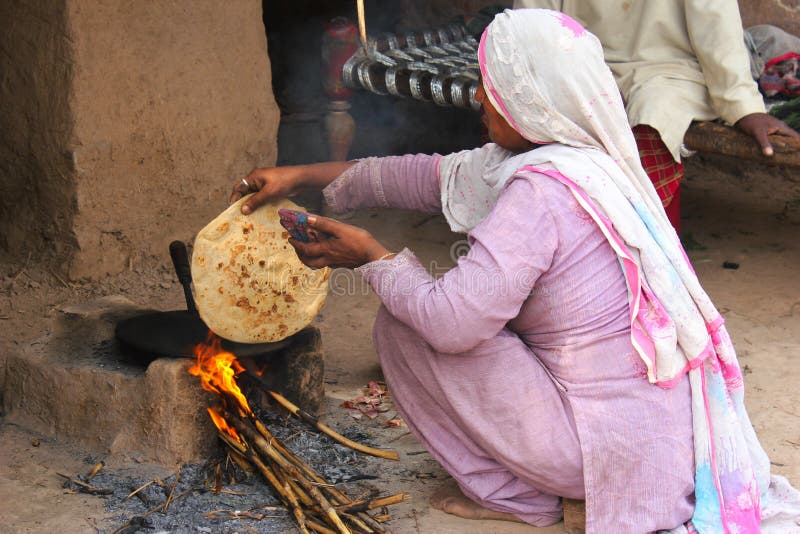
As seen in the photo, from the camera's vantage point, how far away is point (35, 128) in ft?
12.3

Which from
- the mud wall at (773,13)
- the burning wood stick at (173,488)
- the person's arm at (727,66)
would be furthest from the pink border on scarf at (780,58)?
the burning wood stick at (173,488)

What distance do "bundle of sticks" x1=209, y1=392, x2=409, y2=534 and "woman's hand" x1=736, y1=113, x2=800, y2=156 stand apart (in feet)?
6.76

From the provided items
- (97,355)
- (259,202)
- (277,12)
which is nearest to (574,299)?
(259,202)

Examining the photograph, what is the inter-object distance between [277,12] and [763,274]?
3156 mm

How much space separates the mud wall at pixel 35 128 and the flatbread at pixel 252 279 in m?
1.36

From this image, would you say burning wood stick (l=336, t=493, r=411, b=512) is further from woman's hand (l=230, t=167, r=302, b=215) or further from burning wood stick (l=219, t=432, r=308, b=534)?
woman's hand (l=230, t=167, r=302, b=215)

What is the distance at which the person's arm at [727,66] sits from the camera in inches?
153

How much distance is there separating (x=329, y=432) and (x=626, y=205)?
46.4 inches

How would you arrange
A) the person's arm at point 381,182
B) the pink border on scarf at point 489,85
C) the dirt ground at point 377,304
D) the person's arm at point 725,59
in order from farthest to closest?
the person's arm at point 725,59 → the person's arm at point 381,182 → the dirt ground at point 377,304 → the pink border on scarf at point 489,85

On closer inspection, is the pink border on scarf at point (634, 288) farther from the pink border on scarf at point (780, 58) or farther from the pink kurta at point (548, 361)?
the pink border on scarf at point (780, 58)

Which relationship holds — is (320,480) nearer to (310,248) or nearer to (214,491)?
(214,491)

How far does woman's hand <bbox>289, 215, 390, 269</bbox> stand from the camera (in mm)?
2326

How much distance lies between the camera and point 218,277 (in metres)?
2.62

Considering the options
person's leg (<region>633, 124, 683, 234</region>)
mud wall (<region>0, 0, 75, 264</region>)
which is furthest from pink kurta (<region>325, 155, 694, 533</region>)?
mud wall (<region>0, 0, 75, 264</region>)
